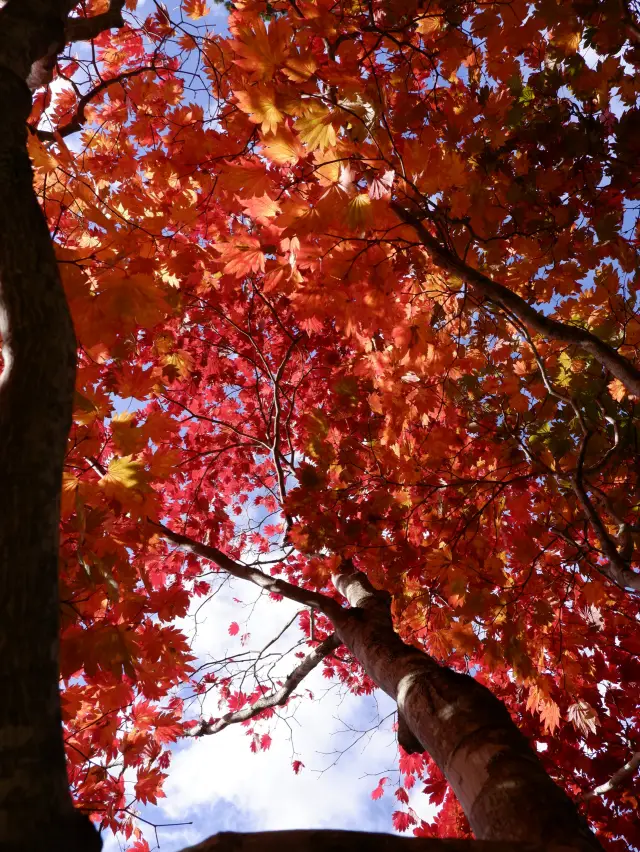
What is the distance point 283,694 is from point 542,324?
148 inches

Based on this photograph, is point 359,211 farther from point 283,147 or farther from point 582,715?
point 582,715

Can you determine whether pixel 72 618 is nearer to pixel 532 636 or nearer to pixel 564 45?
pixel 532 636

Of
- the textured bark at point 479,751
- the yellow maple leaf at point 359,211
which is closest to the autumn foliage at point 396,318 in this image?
the yellow maple leaf at point 359,211

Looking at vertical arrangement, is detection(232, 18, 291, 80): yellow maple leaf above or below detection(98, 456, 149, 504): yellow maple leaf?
above

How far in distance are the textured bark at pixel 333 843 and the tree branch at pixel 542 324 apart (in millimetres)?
1628

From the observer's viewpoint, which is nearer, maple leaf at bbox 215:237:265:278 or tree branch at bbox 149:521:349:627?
maple leaf at bbox 215:237:265:278

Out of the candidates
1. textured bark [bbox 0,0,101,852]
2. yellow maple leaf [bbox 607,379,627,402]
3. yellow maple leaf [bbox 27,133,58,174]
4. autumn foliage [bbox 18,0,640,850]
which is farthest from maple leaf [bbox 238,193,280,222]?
yellow maple leaf [bbox 607,379,627,402]

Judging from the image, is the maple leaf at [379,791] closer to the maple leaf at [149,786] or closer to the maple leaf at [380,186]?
the maple leaf at [149,786]

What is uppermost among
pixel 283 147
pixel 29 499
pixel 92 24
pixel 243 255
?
pixel 92 24

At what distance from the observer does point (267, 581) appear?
3506mm

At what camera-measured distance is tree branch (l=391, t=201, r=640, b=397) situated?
199cm

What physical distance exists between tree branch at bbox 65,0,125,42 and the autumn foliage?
0.35 meters

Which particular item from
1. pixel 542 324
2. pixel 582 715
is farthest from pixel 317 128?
pixel 582 715

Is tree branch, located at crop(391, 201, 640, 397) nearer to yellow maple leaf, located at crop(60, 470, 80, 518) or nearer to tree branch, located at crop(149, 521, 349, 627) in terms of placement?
yellow maple leaf, located at crop(60, 470, 80, 518)
